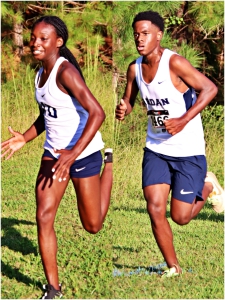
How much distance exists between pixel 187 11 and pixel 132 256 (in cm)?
595

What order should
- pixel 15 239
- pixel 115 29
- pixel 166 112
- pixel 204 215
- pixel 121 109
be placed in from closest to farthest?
pixel 166 112
pixel 121 109
pixel 15 239
pixel 204 215
pixel 115 29

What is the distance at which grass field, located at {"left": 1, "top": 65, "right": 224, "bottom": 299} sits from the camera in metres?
5.11

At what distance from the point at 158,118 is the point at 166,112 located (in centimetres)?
8

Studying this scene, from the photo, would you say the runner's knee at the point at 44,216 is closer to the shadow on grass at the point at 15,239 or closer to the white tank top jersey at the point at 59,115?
the white tank top jersey at the point at 59,115

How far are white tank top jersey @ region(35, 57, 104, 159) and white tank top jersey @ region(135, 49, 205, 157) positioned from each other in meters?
0.54

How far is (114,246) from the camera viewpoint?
20.4 ft

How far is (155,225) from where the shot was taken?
526cm

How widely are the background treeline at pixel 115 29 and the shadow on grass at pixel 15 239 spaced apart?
3772 mm

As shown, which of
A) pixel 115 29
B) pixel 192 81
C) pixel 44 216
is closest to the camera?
pixel 44 216

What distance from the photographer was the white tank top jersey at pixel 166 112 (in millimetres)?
5164

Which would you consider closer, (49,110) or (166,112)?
(49,110)

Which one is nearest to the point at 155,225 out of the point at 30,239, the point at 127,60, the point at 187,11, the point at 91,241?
the point at 91,241

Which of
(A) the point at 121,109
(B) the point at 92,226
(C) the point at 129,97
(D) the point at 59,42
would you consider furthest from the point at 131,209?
(D) the point at 59,42

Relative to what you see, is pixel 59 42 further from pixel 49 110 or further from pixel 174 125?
pixel 174 125
